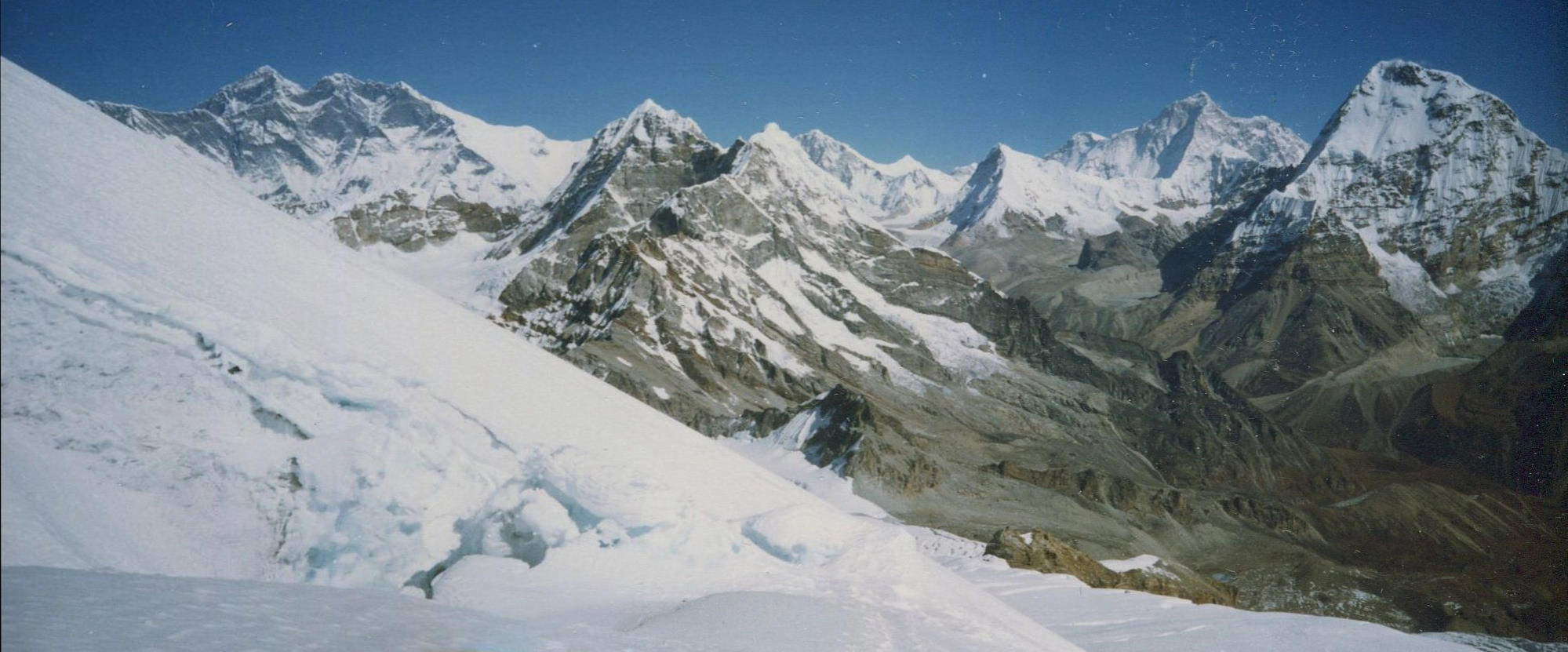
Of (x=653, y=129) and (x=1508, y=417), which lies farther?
(x=653, y=129)

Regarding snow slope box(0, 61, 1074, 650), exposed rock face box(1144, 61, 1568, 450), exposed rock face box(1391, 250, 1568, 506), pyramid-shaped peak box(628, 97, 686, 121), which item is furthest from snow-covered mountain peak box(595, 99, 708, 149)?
snow slope box(0, 61, 1074, 650)

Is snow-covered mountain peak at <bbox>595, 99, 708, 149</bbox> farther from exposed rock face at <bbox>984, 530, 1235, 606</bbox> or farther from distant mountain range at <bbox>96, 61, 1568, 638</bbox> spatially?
exposed rock face at <bbox>984, 530, 1235, 606</bbox>

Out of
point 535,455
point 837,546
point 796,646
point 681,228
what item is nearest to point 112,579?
point 535,455

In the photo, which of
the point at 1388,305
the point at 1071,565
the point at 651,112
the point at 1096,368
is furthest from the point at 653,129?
the point at 1388,305

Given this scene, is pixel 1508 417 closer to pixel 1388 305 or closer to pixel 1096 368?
pixel 1096 368

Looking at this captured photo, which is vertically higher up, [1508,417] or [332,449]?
[1508,417]

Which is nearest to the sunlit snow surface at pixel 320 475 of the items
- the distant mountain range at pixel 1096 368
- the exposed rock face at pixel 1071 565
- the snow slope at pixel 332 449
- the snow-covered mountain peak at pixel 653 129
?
the snow slope at pixel 332 449
